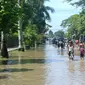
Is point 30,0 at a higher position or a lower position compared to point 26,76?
higher

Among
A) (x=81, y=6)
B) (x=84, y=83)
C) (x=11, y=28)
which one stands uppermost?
(x=81, y=6)

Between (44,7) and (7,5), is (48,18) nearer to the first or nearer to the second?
(44,7)

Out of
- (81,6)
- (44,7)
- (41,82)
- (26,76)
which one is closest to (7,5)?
(26,76)

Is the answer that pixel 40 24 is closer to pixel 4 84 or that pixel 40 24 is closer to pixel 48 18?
pixel 48 18

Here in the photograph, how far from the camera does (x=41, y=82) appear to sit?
616 inches

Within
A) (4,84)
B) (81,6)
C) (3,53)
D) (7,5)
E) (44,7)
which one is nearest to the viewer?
(4,84)

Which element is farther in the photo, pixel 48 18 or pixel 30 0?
pixel 48 18

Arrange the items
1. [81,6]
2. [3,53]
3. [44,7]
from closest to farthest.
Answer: [3,53] < [81,6] < [44,7]

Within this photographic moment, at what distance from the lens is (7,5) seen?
25.5 metres

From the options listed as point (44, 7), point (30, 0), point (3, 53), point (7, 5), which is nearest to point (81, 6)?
point (30, 0)

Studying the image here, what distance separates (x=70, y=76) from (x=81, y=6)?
42.8 m

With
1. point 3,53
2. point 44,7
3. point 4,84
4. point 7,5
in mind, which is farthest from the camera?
point 44,7

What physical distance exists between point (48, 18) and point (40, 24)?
2.14 metres

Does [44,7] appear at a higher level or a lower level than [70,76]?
higher
